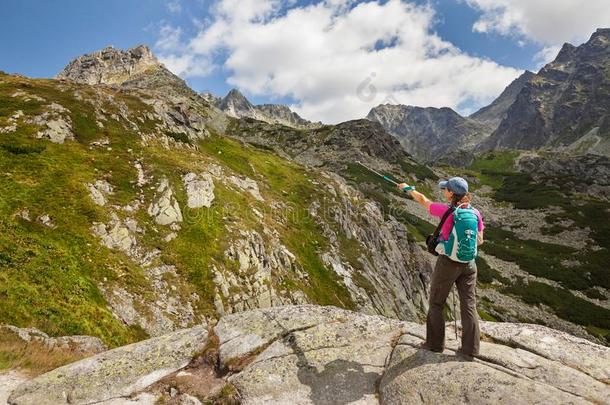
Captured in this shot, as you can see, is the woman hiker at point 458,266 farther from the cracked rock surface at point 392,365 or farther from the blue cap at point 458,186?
the cracked rock surface at point 392,365

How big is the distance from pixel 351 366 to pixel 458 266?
4029mm

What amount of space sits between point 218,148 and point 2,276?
47371mm

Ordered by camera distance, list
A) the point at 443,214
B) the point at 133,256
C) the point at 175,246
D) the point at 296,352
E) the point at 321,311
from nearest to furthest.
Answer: the point at 443,214
the point at 296,352
the point at 321,311
the point at 133,256
the point at 175,246

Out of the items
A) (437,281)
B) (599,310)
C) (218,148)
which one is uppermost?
(218,148)

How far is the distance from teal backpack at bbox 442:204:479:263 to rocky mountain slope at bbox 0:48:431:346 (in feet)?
58.1

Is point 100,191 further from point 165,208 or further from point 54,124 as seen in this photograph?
point 54,124

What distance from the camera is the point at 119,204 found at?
32.3 meters

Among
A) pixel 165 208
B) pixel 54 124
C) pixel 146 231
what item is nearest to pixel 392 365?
pixel 146 231

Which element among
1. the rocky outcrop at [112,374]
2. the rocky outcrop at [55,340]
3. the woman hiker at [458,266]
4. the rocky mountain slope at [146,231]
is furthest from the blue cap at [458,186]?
the rocky mountain slope at [146,231]

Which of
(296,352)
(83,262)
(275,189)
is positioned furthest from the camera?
(275,189)

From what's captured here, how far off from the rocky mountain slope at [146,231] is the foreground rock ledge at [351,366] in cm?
871

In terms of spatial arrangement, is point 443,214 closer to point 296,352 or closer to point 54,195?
point 296,352

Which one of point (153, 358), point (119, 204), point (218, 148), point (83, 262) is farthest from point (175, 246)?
point (218, 148)

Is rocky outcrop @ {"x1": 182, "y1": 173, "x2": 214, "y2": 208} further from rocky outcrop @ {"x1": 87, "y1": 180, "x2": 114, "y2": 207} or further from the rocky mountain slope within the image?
rocky outcrop @ {"x1": 87, "y1": 180, "x2": 114, "y2": 207}
